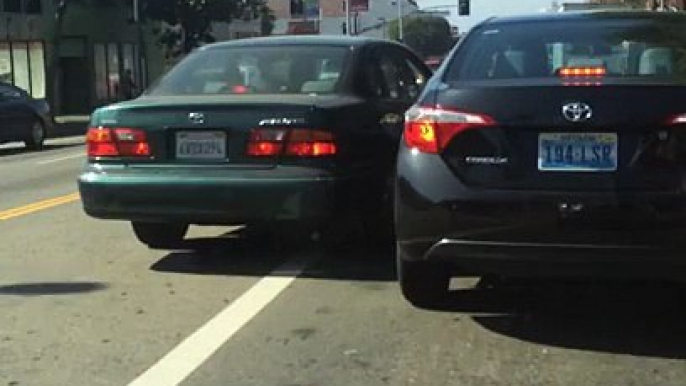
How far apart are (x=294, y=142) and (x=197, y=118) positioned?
669mm

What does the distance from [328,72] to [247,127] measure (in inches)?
39.2

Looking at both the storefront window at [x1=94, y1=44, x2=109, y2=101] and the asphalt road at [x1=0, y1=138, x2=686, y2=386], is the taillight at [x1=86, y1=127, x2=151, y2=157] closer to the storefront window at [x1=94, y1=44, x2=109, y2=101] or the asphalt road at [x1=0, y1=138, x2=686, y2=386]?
the asphalt road at [x1=0, y1=138, x2=686, y2=386]

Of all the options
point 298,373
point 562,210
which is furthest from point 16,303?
point 562,210

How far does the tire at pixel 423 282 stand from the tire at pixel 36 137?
1784 centimetres

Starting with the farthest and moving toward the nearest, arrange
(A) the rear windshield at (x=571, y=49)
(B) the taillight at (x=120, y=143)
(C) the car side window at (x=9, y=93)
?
(C) the car side window at (x=9, y=93), (B) the taillight at (x=120, y=143), (A) the rear windshield at (x=571, y=49)

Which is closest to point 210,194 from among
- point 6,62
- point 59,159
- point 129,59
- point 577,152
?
point 577,152

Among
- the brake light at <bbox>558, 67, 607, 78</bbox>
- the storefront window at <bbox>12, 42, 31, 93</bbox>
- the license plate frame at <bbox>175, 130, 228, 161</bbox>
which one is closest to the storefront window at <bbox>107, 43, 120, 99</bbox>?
the storefront window at <bbox>12, 42, 31, 93</bbox>

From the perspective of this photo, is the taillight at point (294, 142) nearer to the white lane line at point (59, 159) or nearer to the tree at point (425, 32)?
the white lane line at point (59, 159)

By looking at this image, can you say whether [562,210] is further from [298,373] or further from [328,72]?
[328,72]

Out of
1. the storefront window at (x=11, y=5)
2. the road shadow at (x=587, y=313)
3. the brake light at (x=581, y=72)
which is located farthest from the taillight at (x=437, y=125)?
the storefront window at (x=11, y=5)

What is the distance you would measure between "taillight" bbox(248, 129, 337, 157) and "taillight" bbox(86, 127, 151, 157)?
78 centimetres

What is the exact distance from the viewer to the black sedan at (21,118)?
72.1 feet

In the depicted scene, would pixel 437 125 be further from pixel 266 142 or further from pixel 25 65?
pixel 25 65

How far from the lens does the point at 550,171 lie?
529 centimetres
